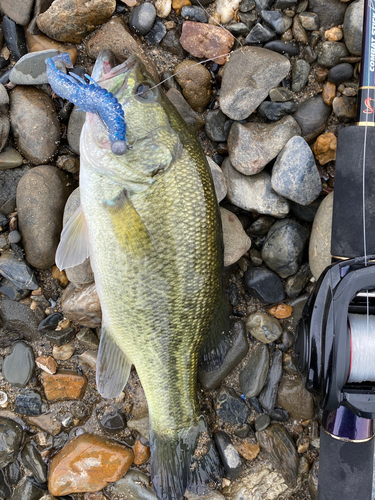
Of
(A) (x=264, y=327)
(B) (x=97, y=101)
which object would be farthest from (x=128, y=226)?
(A) (x=264, y=327)

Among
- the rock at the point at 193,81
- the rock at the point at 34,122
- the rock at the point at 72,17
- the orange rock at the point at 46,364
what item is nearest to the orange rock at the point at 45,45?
the rock at the point at 72,17

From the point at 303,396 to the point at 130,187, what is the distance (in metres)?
1.92

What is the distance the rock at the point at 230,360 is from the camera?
8.47 ft

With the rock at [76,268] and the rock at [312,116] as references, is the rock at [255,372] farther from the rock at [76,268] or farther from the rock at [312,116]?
the rock at [312,116]

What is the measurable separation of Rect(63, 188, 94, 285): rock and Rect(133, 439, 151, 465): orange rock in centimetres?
125

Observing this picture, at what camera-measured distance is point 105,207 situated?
77.1 inches

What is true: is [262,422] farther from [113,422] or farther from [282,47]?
[282,47]

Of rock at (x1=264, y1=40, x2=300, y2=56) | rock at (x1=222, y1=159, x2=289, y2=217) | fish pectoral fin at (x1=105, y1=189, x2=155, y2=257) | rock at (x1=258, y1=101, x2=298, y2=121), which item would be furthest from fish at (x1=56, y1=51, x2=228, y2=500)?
rock at (x1=264, y1=40, x2=300, y2=56)

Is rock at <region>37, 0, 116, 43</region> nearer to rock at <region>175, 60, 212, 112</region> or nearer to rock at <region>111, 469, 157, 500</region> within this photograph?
rock at <region>175, 60, 212, 112</region>

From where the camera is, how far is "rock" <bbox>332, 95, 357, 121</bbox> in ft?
7.90

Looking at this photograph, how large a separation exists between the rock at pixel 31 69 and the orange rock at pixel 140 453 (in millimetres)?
2612

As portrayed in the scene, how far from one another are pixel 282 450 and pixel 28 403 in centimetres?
186

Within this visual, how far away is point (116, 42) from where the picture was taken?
234 centimetres

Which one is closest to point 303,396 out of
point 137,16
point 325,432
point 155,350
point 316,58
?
point 325,432
